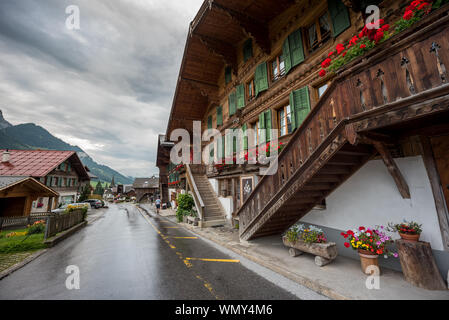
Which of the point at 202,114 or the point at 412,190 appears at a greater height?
the point at 202,114

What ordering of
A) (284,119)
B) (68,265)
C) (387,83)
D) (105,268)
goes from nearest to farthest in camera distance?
(387,83) → (105,268) → (68,265) → (284,119)

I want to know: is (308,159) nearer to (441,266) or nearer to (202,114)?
(441,266)

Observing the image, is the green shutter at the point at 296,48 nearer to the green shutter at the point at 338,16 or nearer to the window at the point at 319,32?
the window at the point at 319,32

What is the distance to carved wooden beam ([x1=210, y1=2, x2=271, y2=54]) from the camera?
360 inches

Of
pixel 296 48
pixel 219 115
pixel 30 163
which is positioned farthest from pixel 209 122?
pixel 30 163

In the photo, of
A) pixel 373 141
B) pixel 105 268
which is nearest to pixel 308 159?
pixel 373 141

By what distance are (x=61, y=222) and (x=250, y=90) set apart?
13.5 metres

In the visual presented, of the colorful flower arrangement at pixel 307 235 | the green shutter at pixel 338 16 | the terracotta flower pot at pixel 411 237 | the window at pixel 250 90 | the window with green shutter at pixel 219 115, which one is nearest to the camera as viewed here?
the terracotta flower pot at pixel 411 237

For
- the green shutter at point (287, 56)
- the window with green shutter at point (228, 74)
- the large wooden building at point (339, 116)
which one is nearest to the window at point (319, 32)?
the large wooden building at point (339, 116)

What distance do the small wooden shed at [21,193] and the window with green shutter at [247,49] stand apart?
15.7 meters

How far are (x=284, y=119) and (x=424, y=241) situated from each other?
637 centimetres

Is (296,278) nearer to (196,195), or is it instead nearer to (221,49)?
(196,195)

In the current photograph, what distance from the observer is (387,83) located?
327 cm

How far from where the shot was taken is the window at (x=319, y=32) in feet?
23.1
